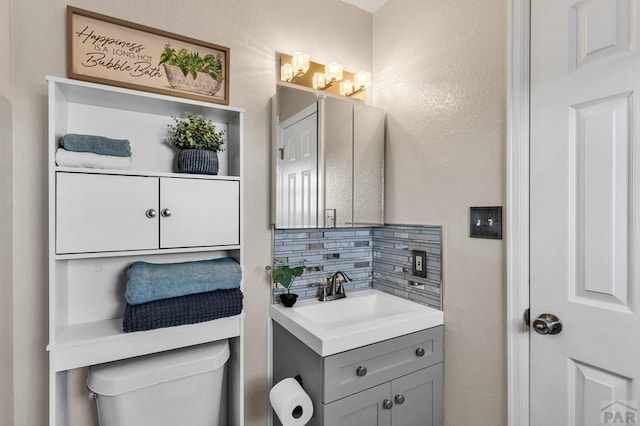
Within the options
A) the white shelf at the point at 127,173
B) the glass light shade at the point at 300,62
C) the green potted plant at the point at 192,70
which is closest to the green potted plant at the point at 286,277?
the white shelf at the point at 127,173

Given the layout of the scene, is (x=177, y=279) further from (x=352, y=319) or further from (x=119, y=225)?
(x=352, y=319)

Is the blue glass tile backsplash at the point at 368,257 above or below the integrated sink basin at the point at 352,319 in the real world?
above

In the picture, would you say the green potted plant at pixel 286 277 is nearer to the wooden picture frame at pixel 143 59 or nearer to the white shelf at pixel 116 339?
the white shelf at pixel 116 339

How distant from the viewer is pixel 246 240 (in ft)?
4.96

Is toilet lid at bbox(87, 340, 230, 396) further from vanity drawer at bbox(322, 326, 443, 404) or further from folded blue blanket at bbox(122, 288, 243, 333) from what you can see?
vanity drawer at bbox(322, 326, 443, 404)

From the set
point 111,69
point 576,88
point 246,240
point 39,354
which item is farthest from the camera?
point 246,240

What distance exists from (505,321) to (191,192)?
1.31 metres

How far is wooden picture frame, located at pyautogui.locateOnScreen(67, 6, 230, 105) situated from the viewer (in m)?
1.20

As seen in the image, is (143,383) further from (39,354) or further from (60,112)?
(60,112)

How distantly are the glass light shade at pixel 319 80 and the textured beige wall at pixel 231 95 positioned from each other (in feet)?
0.33

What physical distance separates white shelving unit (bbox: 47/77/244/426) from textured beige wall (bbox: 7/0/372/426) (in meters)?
0.10

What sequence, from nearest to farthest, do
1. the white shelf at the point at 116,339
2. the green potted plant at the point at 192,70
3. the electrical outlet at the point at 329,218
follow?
1. the white shelf at the point at 116,339
2. the green potted plant at the point at 192,70
3. the electrical outlet at the point at 329,218

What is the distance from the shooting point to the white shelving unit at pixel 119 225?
1.02 m

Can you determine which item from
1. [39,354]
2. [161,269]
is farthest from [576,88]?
[39,354]
